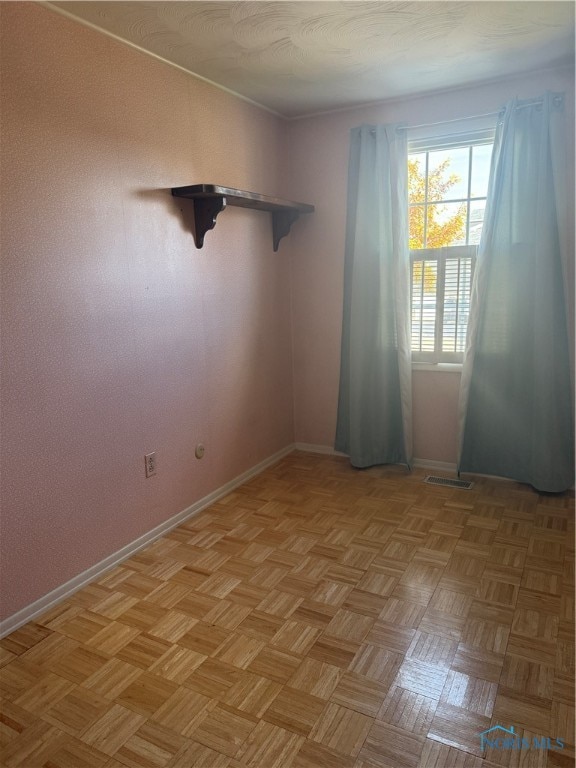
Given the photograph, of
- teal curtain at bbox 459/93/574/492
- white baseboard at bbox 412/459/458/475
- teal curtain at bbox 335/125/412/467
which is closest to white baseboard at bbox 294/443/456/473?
white baseboard at bbox 412/459/458/475

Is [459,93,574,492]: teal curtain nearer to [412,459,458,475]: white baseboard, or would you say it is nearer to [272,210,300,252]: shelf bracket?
[412,459,458,475]: white baseboard

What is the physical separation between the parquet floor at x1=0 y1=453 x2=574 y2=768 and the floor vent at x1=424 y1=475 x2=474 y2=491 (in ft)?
1.08

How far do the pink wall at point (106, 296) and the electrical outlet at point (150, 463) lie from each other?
37mm

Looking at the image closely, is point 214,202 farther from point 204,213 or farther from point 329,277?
point 329,277

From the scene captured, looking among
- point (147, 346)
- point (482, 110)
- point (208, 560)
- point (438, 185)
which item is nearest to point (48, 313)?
point (147, 346)

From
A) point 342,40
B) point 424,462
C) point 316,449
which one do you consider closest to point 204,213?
point 342,40

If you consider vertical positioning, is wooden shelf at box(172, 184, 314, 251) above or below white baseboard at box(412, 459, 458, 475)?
above

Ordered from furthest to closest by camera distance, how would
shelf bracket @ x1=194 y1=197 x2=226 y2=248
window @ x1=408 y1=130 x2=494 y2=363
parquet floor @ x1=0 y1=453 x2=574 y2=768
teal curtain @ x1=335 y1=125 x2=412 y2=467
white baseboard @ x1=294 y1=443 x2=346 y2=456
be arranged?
1. white baseboard @ x1=294 y1=443 x2=346 y2=456
2. teal curtain @ x1=335 y1=125 x2=412 y2=467
3. window @ x1=408 y1=130 x2=494 y2=363
4. shelf bracket @ x1=194 y1=197 x2=226 y2=248
5. parquet floor @ x1=0 y1=453 x2=574 y2=768

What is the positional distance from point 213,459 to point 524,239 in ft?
7.15

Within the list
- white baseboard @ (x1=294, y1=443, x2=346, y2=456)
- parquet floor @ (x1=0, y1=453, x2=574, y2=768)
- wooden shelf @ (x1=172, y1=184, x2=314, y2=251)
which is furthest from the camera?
white baseboard @ (x1=294, y1=443, x2=346, y2=456)

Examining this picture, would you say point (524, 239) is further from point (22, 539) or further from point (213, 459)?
point (22, 539)

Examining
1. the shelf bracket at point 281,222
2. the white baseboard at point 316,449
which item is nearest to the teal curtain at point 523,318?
the white baseboard at point 316,449

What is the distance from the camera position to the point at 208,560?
8.51 ft

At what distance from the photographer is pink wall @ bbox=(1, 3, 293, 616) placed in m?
2.06
